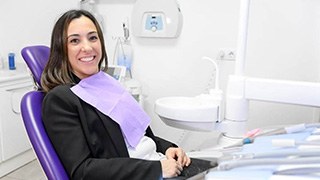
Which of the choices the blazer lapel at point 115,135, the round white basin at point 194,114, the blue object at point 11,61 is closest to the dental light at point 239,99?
the round white basin at point 194,114

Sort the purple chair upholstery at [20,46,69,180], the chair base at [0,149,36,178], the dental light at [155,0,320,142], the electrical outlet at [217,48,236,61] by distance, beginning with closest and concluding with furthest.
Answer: the purple chair upholstery at [20,46,69,180]
the dental light at [155,0,320,142]
the electrical outlet at [217,48,236,61]
the chair base at [0,149,36,178]

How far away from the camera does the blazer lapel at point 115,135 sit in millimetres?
1216

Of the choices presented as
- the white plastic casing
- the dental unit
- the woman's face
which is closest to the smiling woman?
the woman's face

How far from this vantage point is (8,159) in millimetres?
2463

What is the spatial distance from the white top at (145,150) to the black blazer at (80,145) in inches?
5.7

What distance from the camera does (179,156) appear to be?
1.30m

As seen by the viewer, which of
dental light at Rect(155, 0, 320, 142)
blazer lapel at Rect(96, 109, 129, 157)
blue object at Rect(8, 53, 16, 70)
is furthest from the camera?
blue object at Rect(8, 53, 16, 70)

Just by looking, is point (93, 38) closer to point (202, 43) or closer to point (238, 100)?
Result: point (238, 100)

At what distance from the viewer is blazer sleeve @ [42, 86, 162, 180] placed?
3.53 feet

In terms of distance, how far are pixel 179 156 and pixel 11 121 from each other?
65.5 inches

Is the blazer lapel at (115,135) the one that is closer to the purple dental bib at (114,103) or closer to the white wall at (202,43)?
the purple dental bib at (114,103)

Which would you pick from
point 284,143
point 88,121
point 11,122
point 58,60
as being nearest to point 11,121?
point 11,122

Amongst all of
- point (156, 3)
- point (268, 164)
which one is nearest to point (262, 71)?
point (156, 3)

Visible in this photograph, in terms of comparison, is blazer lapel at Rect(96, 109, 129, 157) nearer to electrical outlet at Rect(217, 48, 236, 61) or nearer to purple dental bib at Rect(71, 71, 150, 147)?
purple dental bib at Rect(71, 71, 150, 147)
